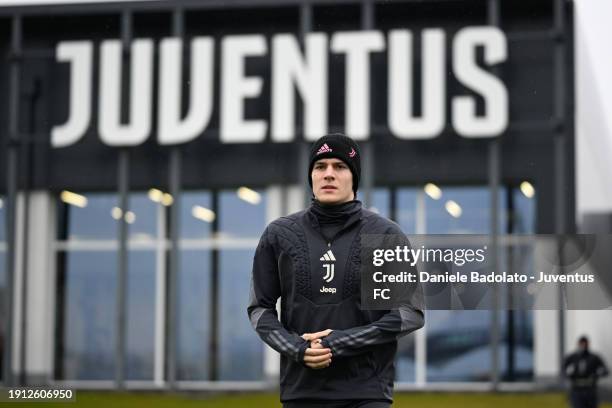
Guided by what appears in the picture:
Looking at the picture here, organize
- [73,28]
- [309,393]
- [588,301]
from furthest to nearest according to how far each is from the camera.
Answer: [73,28], [588,301], [309,393]

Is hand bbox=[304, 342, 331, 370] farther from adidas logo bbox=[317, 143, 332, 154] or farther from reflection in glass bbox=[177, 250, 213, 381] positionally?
reflection in glass bbox=[177, 250, 213, 381]

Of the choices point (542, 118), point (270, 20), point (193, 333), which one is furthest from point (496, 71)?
point (193, 333)

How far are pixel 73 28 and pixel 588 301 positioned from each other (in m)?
11.2

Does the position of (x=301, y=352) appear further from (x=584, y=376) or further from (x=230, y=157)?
(x=230, y=157)

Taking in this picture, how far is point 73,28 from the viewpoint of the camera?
1512cm

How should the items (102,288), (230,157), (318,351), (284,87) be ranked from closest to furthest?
(318,351) → (284,87) → (230,157) → (102,288)

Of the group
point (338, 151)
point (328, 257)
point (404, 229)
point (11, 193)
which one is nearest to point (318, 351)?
point (328, 257)

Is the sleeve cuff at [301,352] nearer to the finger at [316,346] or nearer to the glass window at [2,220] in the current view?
the finger at [316,346]

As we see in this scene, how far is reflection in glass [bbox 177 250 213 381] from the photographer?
600 inches

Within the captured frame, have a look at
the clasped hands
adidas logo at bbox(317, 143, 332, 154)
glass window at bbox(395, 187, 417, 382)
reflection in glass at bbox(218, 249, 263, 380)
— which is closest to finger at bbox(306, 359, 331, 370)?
the clasped hands

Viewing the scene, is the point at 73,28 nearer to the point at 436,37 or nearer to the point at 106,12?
the point at 106,12

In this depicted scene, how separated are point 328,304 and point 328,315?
1.5 inches

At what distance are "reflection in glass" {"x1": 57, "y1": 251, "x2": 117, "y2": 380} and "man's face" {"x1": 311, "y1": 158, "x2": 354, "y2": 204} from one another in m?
11.8

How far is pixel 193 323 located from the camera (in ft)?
50.3
